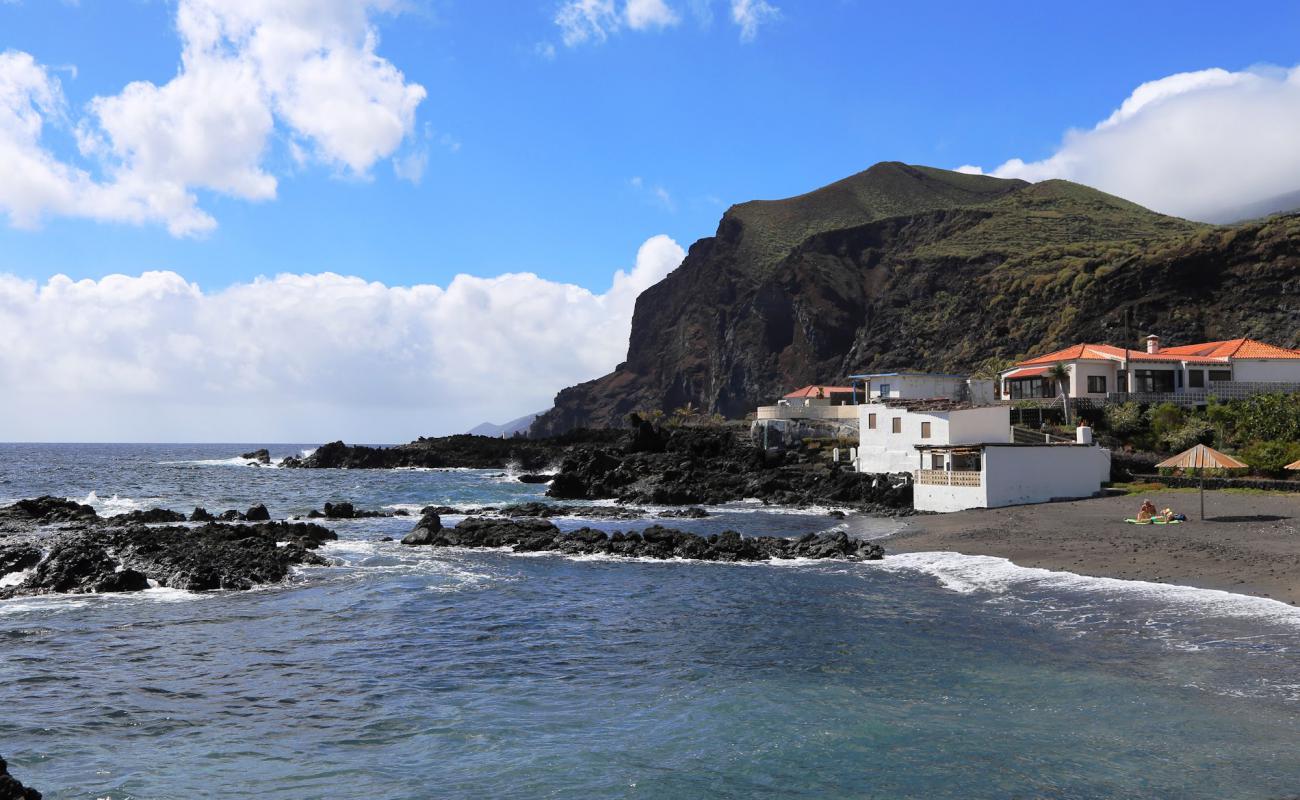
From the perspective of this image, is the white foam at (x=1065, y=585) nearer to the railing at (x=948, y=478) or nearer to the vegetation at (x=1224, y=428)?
the railing at (x=948, y=478)

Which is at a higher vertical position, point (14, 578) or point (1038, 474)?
point (1038, 474)

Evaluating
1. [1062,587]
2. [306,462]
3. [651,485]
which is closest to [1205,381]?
[651,485]

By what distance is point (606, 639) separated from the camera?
805 inches

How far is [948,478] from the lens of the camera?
42969 mm

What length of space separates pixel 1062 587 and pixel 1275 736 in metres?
11.8

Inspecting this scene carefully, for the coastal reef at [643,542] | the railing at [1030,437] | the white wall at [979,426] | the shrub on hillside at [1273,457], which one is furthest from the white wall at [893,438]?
the coastal reef at [643,542]

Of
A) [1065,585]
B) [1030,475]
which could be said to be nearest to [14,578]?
[1065,585]

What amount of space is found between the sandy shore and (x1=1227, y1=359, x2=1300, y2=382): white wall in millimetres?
28540

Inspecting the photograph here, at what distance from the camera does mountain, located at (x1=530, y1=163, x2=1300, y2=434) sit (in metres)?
99.5

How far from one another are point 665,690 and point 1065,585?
533 inches

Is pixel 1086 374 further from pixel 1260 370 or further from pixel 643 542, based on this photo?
pixel 643 542

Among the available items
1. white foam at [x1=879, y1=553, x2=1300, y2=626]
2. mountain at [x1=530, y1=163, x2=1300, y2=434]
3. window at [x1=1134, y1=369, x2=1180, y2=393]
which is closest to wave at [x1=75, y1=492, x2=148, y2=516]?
white foam at [x1=879, y1=553, x2=1300, y2=626]

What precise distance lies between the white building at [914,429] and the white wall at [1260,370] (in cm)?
2454

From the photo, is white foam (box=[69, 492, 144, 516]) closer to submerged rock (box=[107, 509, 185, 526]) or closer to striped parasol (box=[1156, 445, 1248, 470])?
submerged rock (box=[107, 509, 185, 526])
